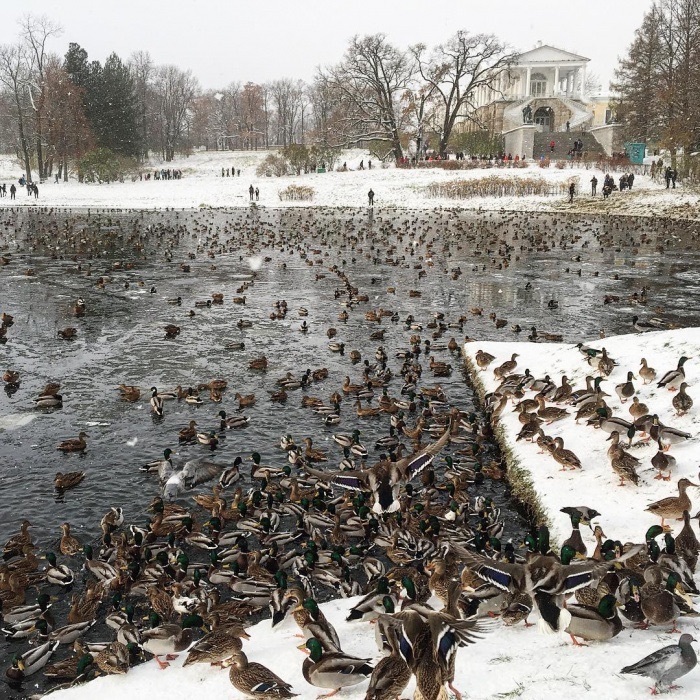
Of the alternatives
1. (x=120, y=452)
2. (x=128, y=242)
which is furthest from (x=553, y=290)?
(x=128, y=242)

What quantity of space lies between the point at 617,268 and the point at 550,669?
2985 centimetres

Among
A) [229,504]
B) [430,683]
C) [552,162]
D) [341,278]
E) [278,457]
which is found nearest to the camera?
[430,683]

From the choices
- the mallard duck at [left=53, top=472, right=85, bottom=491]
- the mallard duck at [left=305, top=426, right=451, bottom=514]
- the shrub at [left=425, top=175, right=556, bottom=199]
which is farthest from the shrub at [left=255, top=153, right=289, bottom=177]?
the mallard duck at [left=305, top=426, right=451, bottom=514]

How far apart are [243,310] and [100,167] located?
66.8 metres

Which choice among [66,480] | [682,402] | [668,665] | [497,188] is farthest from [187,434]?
[497,188]

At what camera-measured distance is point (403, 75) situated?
289ft

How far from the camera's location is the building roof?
98.5 metres

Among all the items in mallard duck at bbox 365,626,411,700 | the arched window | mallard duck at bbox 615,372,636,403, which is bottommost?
mallard duck at bbox 365,626,411,700

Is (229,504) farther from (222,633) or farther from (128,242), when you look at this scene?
(128,242)

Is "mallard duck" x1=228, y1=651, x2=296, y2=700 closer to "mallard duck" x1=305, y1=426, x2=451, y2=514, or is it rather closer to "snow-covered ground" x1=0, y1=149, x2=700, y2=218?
"mallard duck" x1=305, y1=426, x2=451, y2=514

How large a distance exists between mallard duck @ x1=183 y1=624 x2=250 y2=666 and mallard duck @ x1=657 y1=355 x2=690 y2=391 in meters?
9.53

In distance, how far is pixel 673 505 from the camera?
31.1 feet

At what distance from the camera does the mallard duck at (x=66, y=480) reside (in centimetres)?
→ 1187

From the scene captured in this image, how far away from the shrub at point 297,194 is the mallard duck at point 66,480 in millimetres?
58936
